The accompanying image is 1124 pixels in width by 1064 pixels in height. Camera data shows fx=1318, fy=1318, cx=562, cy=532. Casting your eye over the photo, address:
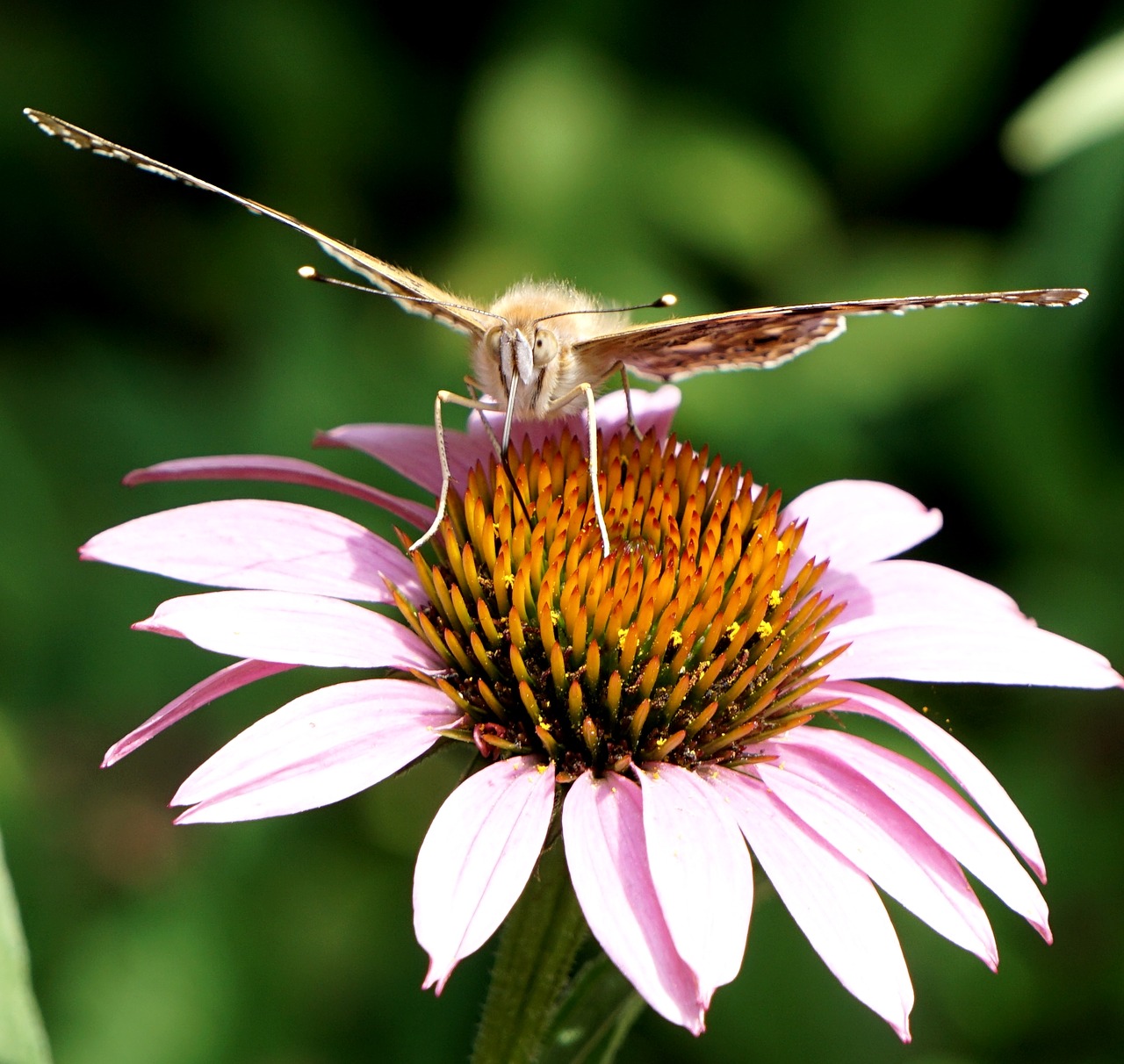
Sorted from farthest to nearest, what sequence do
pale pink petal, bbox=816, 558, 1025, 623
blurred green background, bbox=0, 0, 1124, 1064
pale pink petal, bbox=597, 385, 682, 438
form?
blurred green background, bbox=0, 0, 1124, 1064
pale pink petal, bbox=597, 385, 682, 438
pale pink petal, bbox=816, 558, 1025, 623

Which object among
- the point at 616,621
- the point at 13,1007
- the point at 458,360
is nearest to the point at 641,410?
the point at 616,621

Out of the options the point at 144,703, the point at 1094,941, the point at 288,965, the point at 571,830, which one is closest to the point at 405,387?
the point at 144,703

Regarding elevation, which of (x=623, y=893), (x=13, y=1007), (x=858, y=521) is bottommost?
(x=13, y=1007)

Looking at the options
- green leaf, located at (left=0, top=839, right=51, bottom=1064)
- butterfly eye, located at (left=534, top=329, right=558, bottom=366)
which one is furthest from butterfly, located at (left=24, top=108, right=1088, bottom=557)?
green leaf, located at (left=0, top=839, right=51, bottom=1064)

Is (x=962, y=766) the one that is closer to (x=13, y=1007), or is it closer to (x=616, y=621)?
(x=616, y=621)

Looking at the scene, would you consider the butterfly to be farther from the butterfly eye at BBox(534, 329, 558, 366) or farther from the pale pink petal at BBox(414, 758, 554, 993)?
the pale pink petal at BBox(414, 758, 554, 993)

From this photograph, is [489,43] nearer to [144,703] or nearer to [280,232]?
[280,232]
